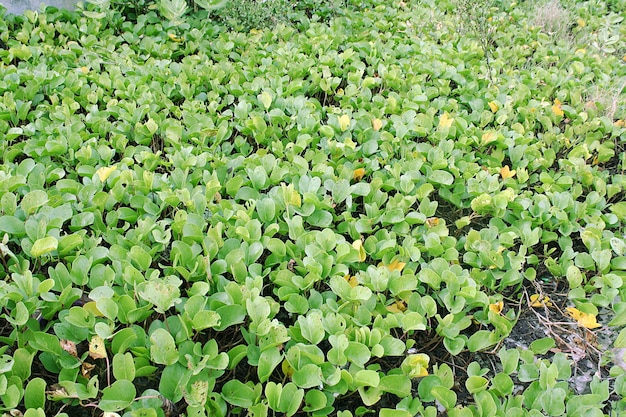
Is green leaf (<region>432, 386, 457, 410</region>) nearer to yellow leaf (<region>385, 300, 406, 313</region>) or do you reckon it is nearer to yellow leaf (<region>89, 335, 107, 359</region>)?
yellow leaf (<region>385, 300, 406, 313</region>)

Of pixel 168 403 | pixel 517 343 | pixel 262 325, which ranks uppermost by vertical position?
pixel 262 325

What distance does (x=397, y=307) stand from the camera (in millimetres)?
1953

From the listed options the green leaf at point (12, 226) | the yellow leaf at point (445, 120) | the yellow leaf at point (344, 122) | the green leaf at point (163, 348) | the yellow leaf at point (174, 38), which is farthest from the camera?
the yellow leaf at point (174, 38)

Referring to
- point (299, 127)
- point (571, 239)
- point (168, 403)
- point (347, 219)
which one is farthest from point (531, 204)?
point (168, 403)

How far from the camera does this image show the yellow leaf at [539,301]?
2164 mm

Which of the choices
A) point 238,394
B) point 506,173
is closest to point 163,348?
point 238,394

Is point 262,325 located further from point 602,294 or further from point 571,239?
point 571,239

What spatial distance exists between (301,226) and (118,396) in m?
0.92

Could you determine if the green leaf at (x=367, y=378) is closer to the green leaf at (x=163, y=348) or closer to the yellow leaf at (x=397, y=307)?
the yellow leaf at (x=397, y=307)

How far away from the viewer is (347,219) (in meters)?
2.28

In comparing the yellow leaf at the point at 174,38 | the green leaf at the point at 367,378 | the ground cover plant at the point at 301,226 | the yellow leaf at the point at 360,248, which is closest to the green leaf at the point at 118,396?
the ground cover plant at the point at 301,226

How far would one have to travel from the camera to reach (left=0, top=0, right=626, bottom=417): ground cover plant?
1.62 meters

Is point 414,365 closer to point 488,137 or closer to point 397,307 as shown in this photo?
point 397,307

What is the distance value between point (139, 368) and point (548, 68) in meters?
3.63
